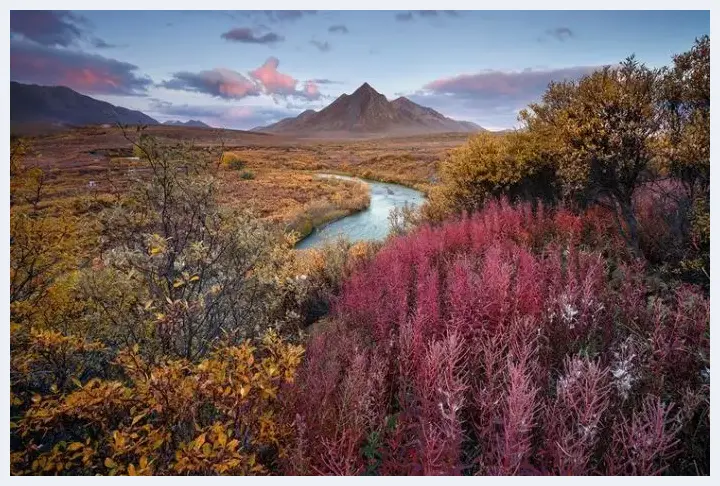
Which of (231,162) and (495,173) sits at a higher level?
(231,162)

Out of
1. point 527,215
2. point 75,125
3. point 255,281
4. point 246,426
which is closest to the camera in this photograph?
point 246,426

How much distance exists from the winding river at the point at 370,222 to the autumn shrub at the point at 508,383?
939 centimetres

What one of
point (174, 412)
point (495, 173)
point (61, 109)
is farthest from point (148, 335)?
point (495, 173)

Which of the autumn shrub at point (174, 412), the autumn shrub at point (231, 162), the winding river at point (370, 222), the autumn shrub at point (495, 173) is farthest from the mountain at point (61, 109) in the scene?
the winding river at point (370, 222)

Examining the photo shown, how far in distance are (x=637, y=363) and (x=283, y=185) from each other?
104ft

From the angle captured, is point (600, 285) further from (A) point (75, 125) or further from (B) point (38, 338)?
(A) point (75, 125)

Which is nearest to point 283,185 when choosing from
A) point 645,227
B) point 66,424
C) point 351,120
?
point 351,120

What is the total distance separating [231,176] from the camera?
895 inches

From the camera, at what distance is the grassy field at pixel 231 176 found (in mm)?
4889

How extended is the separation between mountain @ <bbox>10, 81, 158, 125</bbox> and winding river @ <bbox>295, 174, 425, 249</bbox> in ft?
31.2

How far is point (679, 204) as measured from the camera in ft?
21.3

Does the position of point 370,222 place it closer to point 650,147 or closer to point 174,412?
point 650,147

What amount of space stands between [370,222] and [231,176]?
27.8 ft

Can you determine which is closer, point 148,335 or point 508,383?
point 508,383
